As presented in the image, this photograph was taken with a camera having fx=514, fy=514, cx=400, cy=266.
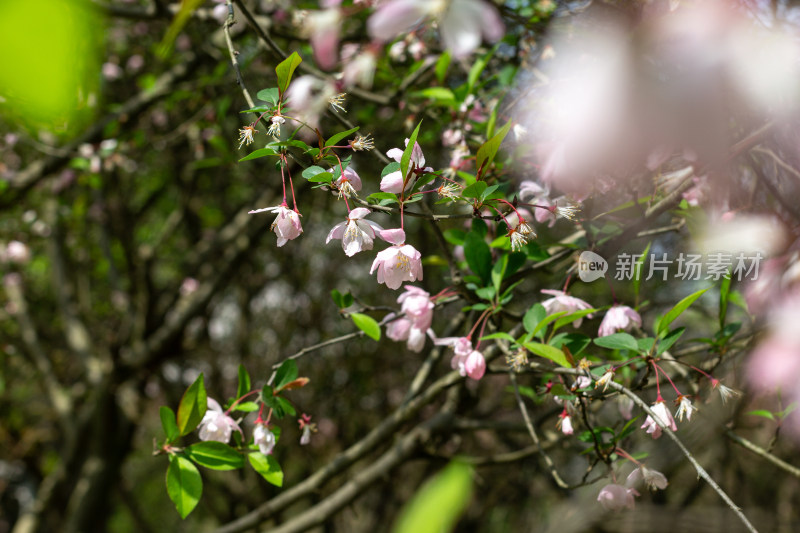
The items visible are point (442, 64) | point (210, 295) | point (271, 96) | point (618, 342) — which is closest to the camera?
point (271, 96)

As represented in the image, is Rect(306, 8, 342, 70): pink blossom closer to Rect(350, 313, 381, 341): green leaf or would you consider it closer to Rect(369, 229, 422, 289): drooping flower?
Rect(369, 229, 422, 289): drooping flower

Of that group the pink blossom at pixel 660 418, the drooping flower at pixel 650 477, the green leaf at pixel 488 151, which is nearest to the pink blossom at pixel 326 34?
the green leaf at pixel 488 151

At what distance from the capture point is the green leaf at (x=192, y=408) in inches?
37.6

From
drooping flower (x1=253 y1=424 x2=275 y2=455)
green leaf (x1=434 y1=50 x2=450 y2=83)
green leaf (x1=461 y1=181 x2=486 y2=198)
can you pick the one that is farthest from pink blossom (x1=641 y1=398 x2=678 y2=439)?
green leaf (x1=434 y1=50 x2=450 y2=83)

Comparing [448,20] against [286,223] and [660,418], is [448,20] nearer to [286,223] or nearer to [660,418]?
[286,223]

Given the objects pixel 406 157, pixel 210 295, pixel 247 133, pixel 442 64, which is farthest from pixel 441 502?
pixel 210 295

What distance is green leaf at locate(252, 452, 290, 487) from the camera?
1045mm

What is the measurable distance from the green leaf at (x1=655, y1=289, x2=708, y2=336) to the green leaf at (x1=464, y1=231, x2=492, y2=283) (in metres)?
0.35

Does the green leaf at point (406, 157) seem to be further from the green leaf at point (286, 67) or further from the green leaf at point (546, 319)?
the green leaf at point (546, 319)

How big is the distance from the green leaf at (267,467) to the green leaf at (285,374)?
0.14 metres

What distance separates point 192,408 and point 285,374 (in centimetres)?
21

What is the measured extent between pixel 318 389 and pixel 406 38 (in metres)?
3.28

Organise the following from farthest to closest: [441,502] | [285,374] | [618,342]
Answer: [285,374] < [618,342] < [441,502]

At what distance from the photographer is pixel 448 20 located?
483 mm
